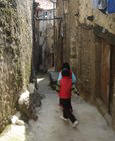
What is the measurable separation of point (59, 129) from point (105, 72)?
217cm

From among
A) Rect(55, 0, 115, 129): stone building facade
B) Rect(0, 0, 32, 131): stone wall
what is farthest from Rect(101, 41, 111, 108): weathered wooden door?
Rect(0, 0, 32, 131): stone wall

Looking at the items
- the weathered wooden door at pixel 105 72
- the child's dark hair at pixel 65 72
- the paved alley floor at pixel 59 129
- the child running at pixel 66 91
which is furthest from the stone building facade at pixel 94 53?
the child's dark hair at pixel 65 72

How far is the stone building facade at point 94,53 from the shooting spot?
7.19 m

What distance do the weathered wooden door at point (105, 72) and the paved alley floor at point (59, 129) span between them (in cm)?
54

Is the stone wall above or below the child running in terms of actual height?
above

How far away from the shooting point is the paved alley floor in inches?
243

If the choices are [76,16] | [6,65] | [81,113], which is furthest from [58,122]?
[76,16]

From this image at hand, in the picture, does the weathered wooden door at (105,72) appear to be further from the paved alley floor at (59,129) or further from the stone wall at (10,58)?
the stone wall at (10,58)

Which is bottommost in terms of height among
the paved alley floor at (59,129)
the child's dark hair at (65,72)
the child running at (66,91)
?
the paved alley floor at (59,129)

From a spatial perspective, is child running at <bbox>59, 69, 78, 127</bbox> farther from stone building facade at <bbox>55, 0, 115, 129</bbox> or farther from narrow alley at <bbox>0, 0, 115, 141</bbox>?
stone building facade at <bbox>55, 0, 115, 129</bbox>

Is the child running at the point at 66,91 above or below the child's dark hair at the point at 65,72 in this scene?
below

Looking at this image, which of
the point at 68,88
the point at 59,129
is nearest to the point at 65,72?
the point at 68,88

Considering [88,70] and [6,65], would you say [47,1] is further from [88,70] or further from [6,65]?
[6,65]

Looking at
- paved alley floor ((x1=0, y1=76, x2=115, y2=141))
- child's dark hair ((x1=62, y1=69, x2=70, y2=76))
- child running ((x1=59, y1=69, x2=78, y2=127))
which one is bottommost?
paved alley floor ((x1=0, y1=76, x2=115, y2=141))
